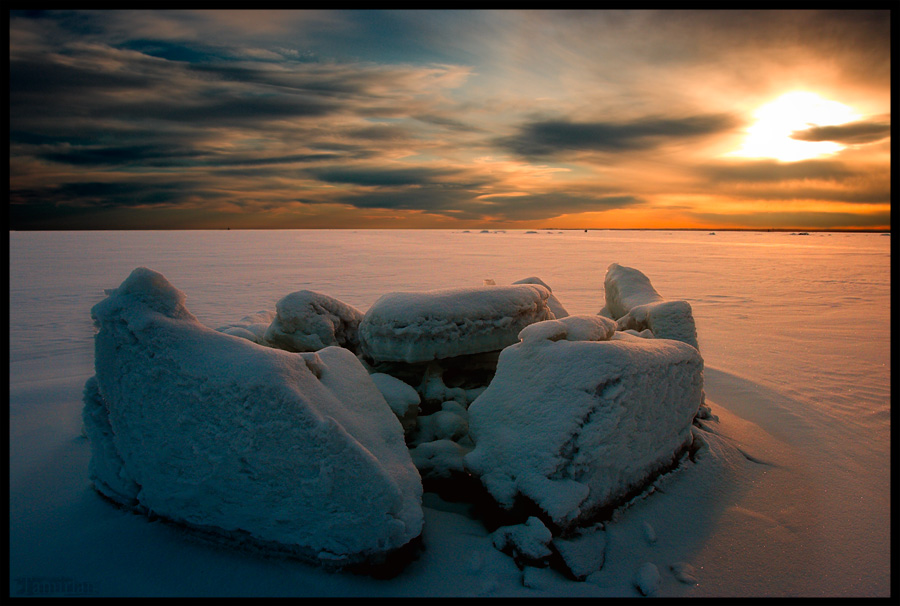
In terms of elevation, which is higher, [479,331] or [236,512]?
[479,331]

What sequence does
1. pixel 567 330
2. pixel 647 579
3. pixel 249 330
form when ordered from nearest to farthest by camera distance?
pixel 647 579, pixel 567 330, pixel 249 330

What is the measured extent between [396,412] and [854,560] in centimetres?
277

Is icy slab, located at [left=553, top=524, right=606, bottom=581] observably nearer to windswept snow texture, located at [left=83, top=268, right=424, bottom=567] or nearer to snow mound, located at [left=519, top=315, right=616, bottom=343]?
windswept snow texture, located at [left=83, top=268, right=424, bottom=567]

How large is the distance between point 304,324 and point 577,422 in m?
2.75

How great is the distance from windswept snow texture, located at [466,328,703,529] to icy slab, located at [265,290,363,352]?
1.93 m

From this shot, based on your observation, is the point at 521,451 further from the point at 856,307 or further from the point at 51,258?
the point at 51,258

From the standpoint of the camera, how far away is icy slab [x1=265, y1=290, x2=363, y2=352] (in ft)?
14.6

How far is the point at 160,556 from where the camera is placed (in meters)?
2.38

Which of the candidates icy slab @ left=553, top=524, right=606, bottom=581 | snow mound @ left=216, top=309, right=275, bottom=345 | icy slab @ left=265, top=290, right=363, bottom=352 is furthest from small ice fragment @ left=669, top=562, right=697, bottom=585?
snow mound @ left=216, top=309, right=275, bottom=345

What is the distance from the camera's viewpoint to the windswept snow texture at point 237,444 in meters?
2.30

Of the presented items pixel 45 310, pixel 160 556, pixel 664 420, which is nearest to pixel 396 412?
pixel 160 556

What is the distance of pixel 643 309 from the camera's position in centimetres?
500

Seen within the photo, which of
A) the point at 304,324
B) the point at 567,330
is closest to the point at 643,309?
the point at 567,330

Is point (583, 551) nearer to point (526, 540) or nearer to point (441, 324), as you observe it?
point (526, 540)
